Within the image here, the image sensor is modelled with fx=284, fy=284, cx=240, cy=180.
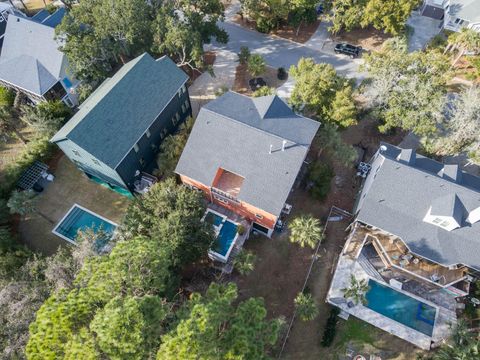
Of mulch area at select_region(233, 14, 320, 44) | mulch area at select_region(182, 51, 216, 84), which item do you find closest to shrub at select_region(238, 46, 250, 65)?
mulch area at select_region(182, 51, 216, 84)

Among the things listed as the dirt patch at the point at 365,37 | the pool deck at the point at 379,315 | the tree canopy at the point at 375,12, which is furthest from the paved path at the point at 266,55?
the pool deck at the point at 379,315

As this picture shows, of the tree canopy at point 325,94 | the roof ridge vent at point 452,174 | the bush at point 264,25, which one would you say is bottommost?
the roof ridge vent at point 452,174

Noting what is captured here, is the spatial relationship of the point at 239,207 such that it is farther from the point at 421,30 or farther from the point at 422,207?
the point at 421,30

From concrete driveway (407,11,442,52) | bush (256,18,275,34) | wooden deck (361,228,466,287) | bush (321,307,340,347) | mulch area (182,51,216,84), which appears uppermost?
concrete driveway (407,11,442,52)

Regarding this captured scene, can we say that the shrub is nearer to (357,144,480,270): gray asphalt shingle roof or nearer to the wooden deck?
(357,144,480,270): gray asphalt shingle roof

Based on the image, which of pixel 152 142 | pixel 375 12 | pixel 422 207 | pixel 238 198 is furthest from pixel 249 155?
pixel 375 12

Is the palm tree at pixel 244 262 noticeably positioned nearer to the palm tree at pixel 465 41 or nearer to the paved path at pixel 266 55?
the paved path at pixel 266 55

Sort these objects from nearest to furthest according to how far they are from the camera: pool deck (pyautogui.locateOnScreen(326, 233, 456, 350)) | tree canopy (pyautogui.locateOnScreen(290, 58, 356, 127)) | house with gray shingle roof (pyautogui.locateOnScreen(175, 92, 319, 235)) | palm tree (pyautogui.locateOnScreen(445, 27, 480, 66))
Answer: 1. pool deck (pyautogui.locateOnScreen(326, 233, 456, 350))
2. house with gray shingle roof (pyautogui.locateOnScreen(175, 92, 319, 235))
3. tree canopy (pyautogui.locateOnScreen(290, 58, 356, 127))
4. palm tree (pyautogui.locateOnScreen(445, 27, 480, 66))
